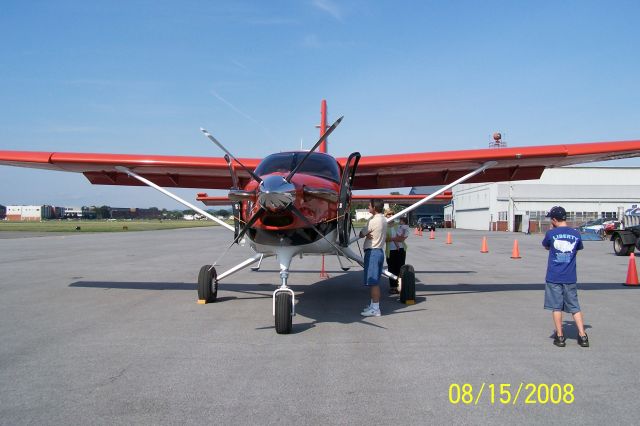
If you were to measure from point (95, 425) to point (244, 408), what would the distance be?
100 cm

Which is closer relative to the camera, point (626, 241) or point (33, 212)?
point (626, 241)

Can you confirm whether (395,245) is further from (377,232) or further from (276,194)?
(276,194)

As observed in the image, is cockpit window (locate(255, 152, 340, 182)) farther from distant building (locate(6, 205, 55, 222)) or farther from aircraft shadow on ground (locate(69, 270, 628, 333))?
distant building (locate(6, 205, 55, 222))

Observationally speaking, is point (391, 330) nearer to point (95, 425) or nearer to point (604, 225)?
point (95, 425)

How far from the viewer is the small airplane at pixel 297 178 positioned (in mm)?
6375

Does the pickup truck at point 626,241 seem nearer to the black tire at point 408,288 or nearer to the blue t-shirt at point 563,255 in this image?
the black tire at point 408,288

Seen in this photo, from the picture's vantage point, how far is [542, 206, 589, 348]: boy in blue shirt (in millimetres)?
5586

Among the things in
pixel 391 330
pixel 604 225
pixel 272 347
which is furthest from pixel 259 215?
pixel 604 225

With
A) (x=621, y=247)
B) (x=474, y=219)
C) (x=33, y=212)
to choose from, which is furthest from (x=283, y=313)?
(x=33, y=212)

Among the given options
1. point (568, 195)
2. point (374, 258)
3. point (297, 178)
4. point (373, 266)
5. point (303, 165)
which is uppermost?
point (568, 195)

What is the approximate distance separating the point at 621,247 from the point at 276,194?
18.3 m
